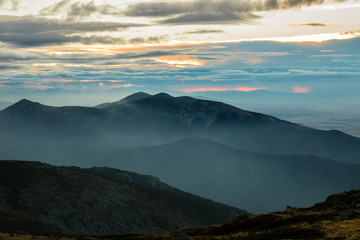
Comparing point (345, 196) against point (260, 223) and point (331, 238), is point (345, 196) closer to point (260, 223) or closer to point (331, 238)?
point (260, 223)

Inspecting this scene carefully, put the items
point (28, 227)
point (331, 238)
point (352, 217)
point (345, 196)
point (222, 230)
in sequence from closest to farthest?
1. point (331, 238)
2. point (352, 217)
3. point (222, 230)
4. point (345, 196)
5. point (28, 227)

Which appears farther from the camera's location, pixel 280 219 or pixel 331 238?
pixel 280 219

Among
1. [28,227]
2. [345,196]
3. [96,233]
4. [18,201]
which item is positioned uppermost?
[345,196]

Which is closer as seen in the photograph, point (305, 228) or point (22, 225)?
point (305, 228)

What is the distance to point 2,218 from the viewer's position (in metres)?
117

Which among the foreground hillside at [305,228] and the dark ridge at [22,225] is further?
the dark ridge at [22,225]

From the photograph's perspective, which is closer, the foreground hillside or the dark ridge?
the foreground hillside

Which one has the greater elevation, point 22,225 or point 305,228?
point 305,228

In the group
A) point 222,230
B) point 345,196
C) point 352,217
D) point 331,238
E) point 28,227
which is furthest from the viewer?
point 28,227

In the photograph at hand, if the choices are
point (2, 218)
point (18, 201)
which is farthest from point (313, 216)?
point (18, 201)

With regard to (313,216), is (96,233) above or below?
below

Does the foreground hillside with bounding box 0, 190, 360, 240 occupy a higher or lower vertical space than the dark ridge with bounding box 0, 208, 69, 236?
higher

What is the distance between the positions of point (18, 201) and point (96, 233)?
46001 mm

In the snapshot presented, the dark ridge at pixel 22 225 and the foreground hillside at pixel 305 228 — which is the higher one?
the foreground hillside at pixel 305 228
